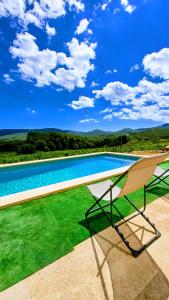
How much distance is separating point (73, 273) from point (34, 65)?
672 inches

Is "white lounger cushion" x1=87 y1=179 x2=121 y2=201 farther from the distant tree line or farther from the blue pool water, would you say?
the distant tree line

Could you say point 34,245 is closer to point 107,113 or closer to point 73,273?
point 73,273

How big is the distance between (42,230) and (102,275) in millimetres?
1172

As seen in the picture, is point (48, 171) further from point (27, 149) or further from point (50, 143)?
point (50, 143)

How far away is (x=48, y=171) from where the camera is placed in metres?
9.97

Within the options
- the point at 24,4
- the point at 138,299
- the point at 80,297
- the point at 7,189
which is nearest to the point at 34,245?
the point at 80,297

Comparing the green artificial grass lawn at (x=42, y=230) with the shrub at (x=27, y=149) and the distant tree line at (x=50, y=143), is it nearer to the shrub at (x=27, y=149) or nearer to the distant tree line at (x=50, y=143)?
the shrub at (x=27, y=149)

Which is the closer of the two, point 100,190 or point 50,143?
point 100,190

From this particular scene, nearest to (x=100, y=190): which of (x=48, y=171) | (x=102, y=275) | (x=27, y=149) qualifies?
(x=102, y=275)

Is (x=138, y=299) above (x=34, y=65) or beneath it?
beneath

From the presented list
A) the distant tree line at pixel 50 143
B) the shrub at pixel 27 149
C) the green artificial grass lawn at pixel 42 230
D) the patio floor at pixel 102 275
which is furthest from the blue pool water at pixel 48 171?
the distant tree line at pixel 50 143

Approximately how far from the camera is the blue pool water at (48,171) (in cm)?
768

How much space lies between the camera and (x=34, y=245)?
86.7 inches

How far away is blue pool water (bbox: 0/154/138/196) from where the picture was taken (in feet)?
25.2
